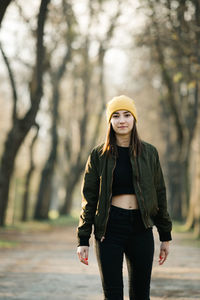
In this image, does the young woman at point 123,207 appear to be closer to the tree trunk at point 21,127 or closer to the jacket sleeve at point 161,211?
the jacket sleeve at point 161,211

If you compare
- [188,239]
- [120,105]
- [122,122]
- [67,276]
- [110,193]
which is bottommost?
[188,239]

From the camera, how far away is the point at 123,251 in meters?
4.08

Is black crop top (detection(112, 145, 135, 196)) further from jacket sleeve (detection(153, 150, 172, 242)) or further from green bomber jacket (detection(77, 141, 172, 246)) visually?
jacket sleeve (detection(153, 150, 172, 242))

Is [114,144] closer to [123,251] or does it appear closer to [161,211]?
[161,211]

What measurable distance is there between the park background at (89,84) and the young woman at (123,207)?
4386mm

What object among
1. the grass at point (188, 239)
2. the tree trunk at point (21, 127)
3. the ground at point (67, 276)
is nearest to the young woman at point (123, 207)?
the ground at point (67, 276)

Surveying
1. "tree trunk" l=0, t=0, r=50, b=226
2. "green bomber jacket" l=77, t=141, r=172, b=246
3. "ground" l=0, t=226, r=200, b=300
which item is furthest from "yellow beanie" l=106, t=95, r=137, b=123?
"tree trunk" l=0, t=0, r=50, b=226

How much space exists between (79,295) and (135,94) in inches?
980

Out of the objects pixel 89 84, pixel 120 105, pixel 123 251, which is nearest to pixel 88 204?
pixel 123 251

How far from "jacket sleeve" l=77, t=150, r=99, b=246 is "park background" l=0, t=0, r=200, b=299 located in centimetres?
447

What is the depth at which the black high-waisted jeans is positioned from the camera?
398 cm

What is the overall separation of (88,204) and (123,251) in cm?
45

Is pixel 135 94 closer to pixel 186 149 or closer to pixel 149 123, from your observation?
pixel 149 123

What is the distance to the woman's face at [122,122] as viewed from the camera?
4.28m
